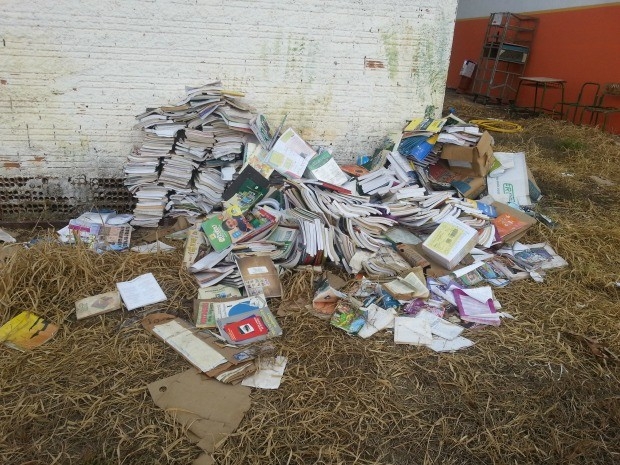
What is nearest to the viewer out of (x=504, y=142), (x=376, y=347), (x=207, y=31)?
(x=376, y=347)

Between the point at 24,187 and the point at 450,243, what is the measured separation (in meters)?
3.82

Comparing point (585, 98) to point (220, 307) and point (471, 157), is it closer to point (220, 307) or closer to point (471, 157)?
point (471, 157)

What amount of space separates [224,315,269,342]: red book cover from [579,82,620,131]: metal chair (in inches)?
269

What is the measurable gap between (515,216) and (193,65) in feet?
10.6

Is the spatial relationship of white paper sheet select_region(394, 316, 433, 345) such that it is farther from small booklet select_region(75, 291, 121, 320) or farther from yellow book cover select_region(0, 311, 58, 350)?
yellow book cover select_region(0, 311, 58, 350)

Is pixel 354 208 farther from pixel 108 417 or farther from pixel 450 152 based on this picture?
pixel 108 417

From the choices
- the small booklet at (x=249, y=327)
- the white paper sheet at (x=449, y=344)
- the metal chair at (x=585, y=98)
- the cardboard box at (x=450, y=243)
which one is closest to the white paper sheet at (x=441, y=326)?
the white paper sheet at (x=449, y=344)

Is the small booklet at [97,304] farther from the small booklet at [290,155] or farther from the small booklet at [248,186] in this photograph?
the small booklet at [290,155]

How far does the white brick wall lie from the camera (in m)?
3.85

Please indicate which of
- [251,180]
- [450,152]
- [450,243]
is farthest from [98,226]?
[450,152]

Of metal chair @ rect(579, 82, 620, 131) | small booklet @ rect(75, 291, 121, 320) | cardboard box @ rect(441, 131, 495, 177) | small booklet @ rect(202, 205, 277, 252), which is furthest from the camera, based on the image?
metal chair @ rect(579, 82, 620, 131)

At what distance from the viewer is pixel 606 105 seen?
738 centimetres

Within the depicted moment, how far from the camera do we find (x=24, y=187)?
13.7 feet

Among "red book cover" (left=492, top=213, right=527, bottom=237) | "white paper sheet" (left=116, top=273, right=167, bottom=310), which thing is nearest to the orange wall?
"red book cover" (left=492, top=213, right=527, bottom=237)
